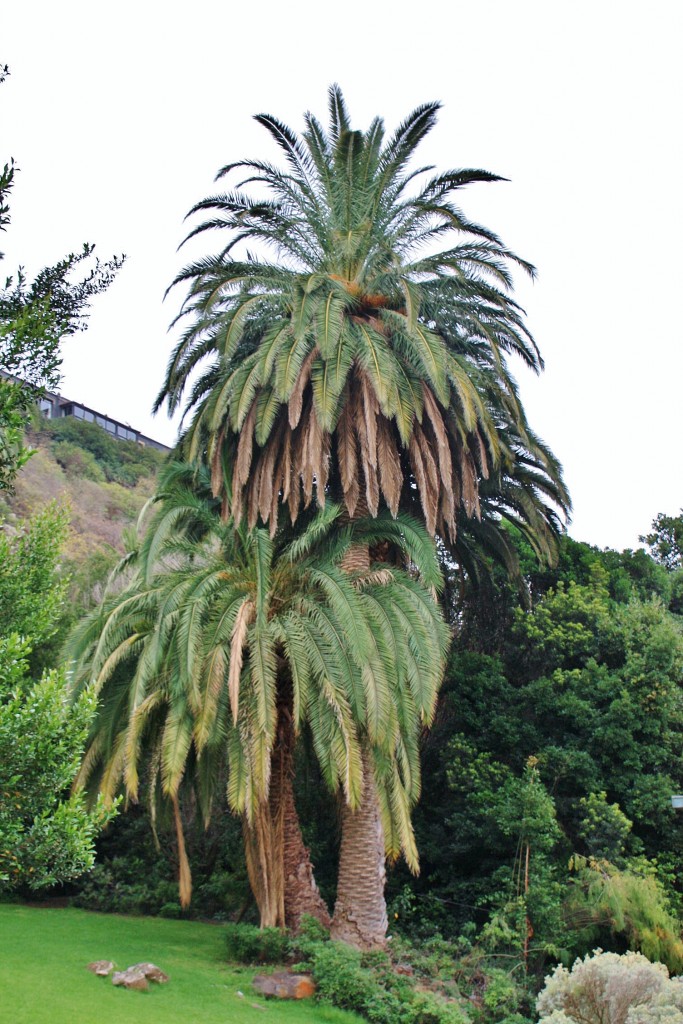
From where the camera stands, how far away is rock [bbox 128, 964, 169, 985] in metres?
12.9

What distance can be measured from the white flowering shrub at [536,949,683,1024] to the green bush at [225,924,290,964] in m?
4.46

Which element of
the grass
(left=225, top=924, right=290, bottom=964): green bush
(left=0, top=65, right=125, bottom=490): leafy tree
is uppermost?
(left=0, top=65, right=125, bottom=490): leafy tree

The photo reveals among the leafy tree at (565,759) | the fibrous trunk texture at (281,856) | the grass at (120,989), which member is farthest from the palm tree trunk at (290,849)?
the leafy tree at (565,759)

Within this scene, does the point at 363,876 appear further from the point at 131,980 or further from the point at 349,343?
the point at 349,343

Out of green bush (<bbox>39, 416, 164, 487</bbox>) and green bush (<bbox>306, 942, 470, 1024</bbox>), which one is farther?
green bush (<bbox>39, 416, 164, 487</bbox>)

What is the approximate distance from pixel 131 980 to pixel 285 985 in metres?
2.46

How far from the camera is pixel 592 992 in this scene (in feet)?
39.4

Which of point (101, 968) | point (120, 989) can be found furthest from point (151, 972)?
point (101, 968)

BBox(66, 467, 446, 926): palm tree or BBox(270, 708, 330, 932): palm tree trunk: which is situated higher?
BBox(66, 467, 446, 926): palm tree

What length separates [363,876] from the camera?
1608cm

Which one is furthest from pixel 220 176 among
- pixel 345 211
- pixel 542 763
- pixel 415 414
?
pixel 542 763

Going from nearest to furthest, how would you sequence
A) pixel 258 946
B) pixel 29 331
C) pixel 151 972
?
pixel 29 331 < pixel 151 972 < pixel 258 946

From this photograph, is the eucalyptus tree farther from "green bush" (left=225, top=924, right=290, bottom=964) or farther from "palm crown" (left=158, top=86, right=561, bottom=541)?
"green bush" (left=225, top=924, right=290, bottom=964)

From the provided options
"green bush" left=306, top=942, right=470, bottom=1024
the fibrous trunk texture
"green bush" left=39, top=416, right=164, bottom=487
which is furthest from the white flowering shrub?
"green bush" left=39, top=416, right=164, bottom=487
